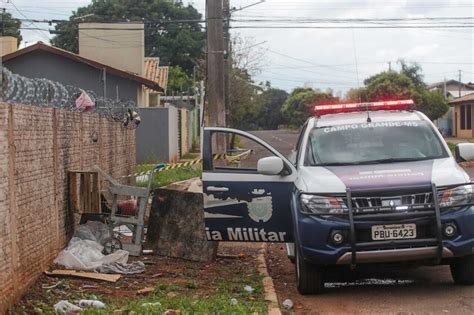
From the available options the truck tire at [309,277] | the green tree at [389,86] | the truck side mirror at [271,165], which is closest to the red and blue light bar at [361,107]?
the truck side mirror at [271,165]

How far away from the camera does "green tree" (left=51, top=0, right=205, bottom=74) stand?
215 feet

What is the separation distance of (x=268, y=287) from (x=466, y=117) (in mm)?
49471

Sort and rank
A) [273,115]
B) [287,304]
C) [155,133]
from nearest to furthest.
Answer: [287,304] < [155,133] < [273,115]

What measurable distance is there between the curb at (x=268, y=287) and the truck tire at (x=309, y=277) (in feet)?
1.07

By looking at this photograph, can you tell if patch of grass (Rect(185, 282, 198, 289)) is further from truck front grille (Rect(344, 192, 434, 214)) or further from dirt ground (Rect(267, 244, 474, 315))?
truck front grille (Rect(344, 192, 434, 214))

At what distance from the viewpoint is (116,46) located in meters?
35.8

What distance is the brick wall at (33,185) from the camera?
275 inches

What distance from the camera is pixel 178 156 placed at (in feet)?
113

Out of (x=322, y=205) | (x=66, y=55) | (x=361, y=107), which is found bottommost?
(x=322, y=205)

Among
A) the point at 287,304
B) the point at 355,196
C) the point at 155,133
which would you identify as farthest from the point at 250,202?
the point at 155,133

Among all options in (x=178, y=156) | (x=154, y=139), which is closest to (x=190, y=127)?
(x=178, y=156)

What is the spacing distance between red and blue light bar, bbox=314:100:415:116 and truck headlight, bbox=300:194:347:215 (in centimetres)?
209

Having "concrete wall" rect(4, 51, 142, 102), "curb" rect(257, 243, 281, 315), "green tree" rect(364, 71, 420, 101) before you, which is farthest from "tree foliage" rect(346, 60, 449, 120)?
"curb" rect(257, 243, 281, 315)

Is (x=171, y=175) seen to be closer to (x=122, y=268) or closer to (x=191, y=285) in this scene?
(x=122, y=268)
